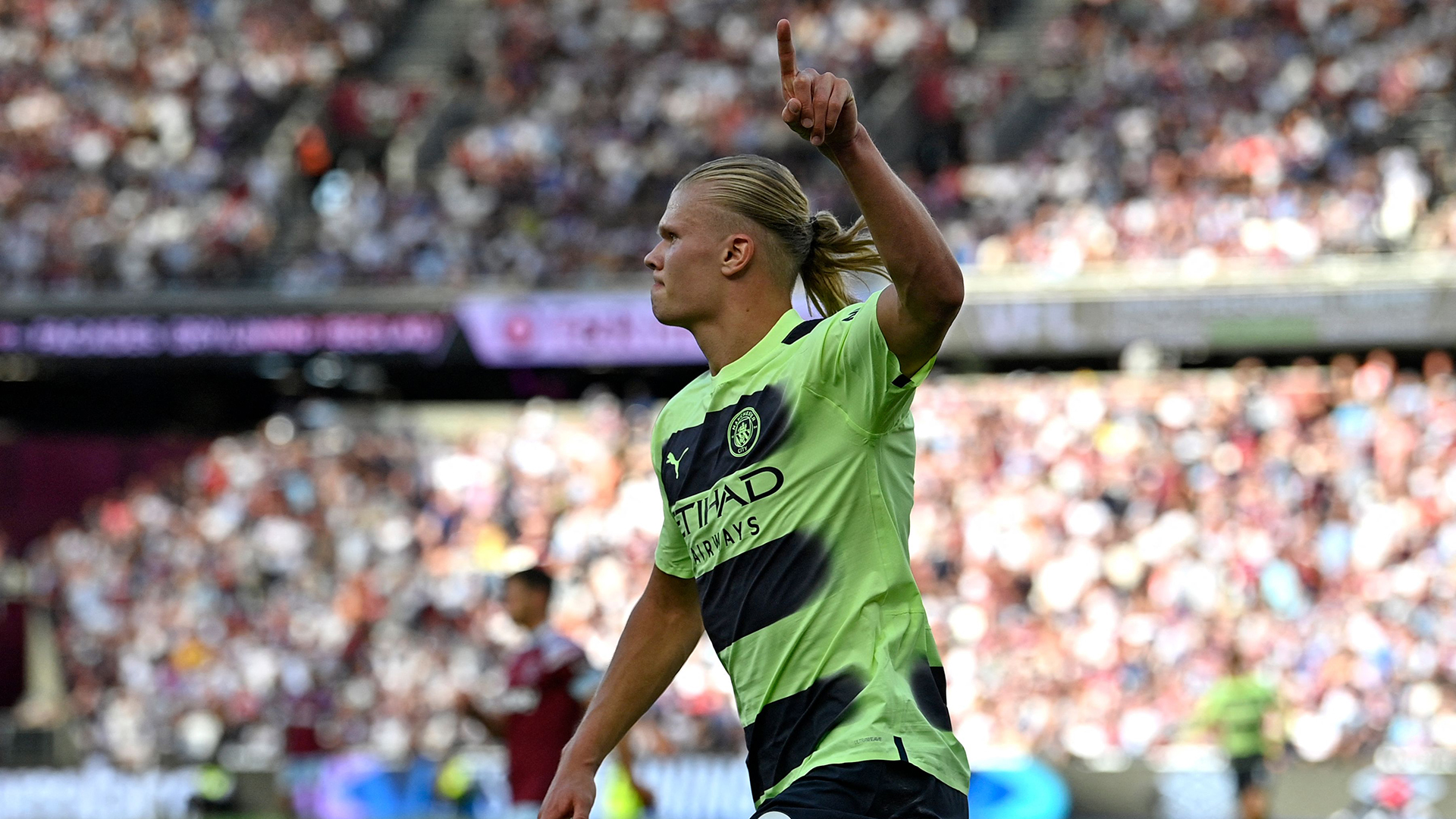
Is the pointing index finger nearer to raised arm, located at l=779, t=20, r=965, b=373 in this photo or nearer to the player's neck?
raised arm, located at l=779, t=20, r=965, b=373

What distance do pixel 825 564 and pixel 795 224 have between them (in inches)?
A: 27.8

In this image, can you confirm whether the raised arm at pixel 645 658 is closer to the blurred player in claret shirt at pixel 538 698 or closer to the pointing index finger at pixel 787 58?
the pointing index finger at pixel 787 58

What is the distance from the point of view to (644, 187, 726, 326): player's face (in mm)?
3586

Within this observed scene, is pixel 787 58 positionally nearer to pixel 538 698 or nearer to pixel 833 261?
pixel 833 261

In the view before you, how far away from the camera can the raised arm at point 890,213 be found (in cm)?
302

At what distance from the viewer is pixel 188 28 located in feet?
88.5

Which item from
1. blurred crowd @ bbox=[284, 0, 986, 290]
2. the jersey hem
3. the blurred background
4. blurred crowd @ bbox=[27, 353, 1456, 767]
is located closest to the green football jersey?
the jersey hem

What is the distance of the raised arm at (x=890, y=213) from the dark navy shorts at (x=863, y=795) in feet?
2.52

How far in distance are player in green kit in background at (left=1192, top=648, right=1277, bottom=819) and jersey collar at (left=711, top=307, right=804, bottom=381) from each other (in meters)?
11.1

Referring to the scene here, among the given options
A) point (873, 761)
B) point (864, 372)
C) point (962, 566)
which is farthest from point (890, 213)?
point (962, 566)

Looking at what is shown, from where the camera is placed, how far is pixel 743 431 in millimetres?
3471

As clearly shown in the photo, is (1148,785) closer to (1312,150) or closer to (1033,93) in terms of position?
(1312,150)

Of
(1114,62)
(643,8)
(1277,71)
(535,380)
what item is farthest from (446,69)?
(1277,71)

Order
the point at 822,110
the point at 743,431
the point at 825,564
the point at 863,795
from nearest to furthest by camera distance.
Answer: the point at 822,110, the point at 863,795, the point at 825,564, the point at 743,431
